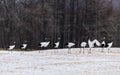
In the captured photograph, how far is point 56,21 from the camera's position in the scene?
59.9m

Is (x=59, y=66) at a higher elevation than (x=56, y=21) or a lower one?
lower

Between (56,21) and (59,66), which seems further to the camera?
(56,21)

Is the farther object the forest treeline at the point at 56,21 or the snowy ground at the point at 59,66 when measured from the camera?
the forest treeline at the point at 56,21

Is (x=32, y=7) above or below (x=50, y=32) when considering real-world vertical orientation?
above

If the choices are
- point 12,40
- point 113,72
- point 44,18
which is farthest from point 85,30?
point 113,72

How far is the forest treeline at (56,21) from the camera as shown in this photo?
184 feet

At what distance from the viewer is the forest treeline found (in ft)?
184

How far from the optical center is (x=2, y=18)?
5719 centimetres

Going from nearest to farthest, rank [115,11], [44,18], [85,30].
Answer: [44,18], [85,30], [115,11]

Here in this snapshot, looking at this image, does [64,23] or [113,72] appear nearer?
[113,72]

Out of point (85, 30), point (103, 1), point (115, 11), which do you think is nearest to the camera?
point (85, 30)

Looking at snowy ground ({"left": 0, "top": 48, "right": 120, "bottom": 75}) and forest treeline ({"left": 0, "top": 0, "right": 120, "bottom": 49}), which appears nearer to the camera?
snowy ground ({"left": 0, "top": 48, "right": 120, "bottom": 75})

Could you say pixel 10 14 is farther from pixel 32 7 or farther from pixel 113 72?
pixel 113 72

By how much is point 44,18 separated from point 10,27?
5266mm
